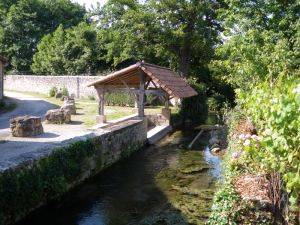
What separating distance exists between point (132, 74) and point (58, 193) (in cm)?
1138

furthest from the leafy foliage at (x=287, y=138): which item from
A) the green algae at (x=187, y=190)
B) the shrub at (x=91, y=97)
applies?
the shrub at (x=91, y=97)

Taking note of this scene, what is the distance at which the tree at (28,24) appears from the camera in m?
52.1

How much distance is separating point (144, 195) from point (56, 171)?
268 centimetres

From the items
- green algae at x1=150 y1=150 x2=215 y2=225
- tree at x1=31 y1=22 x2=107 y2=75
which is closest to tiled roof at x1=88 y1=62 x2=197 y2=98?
green algae at x1=150 y1=150 x2=215 y2=225

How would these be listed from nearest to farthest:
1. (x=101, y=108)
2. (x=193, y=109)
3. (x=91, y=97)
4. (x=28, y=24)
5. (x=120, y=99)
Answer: (x=101, y=108), (x=193, y=109), (x=120, y=99), (x=91, y=97), (x=28, y=24)

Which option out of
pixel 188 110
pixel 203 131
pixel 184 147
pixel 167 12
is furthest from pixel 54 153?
pixel 167 12

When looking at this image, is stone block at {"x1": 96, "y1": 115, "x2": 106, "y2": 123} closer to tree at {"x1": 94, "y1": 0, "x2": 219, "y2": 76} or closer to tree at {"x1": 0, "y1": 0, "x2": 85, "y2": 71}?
tree at {"x1": 94, "y1": 0, "x2": 219, "y2": 76}

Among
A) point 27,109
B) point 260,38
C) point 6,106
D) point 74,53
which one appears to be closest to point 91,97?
point 27,109

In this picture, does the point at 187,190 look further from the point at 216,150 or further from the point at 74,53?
the point at 74,53

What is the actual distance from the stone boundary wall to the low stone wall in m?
20.5

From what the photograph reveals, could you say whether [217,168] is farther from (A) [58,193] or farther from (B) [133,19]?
(B) [133,19]

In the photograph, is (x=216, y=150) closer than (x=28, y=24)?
Yes

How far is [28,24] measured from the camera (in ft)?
176

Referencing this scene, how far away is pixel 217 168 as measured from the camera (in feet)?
50.5
